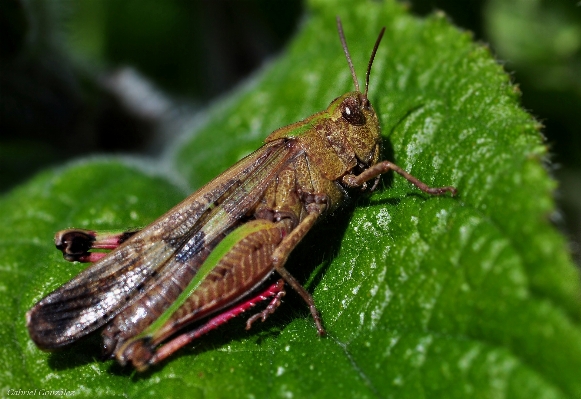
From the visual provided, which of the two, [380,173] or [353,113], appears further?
[353,113]

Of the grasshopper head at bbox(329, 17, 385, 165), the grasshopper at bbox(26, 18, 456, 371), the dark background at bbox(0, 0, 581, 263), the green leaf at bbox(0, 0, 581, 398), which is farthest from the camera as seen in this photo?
the dark background at bbox(0, 0, 581, 263)

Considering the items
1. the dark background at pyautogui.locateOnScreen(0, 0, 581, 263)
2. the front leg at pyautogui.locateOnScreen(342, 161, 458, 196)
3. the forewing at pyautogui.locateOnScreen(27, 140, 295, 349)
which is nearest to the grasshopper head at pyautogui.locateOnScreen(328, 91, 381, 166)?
the front leg at pyautogui.locateOnScreen(342, 161, 458, 196)

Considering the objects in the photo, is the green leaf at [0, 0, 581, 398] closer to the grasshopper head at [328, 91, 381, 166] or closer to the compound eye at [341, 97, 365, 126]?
the grasshopper head at [328, 91, 381, 166]

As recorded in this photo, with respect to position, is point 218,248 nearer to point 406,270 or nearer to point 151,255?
point 151,255

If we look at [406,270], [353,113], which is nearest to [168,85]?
[353,113]

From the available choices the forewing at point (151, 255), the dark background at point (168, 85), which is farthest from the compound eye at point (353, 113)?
the dark background at point (168, 85)
